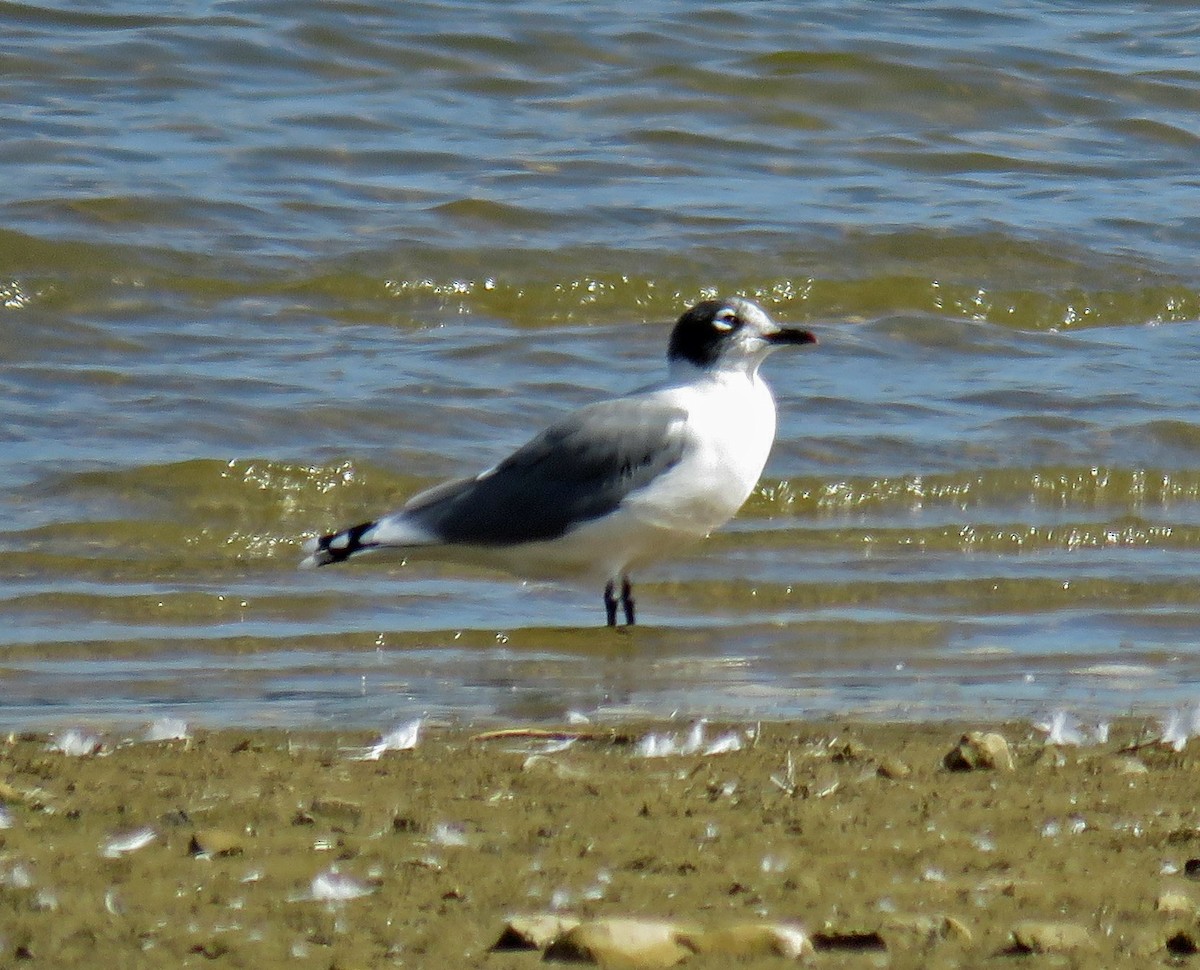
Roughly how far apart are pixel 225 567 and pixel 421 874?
13.1 feet

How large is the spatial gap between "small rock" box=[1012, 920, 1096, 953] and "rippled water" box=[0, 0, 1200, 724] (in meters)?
1.99

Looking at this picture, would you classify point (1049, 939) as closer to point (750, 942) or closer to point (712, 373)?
point (750, 942)

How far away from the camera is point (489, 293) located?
1031cm

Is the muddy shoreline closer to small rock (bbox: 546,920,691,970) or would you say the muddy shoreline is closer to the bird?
small rock (bbox: 546,920,691,970)

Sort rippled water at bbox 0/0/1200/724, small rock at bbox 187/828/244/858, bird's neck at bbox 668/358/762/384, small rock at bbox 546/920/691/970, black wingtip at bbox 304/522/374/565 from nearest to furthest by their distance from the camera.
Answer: small rock at bbox 546/920/691/970 < small rock at bbox 187/828/244/858 < rippled water at bbox 0/0/1200/724 < black wingtip at bbox 304/522/374/565 < bird's neck at bbox 668/358/762/384

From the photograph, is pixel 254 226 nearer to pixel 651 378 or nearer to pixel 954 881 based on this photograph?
pixel 651 378

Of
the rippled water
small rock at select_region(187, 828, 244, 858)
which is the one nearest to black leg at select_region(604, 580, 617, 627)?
the rippled water

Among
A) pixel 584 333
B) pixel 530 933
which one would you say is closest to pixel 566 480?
pixel 584 333

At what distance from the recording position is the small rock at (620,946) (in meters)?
2.61

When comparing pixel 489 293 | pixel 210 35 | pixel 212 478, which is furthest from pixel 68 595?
pixel 210 35

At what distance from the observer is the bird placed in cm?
638

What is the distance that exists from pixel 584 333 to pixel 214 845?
6.79m

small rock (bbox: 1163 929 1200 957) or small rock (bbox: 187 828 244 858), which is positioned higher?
small rock (bbox: 1163 929 1200 957)

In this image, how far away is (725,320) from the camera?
6.79 m
